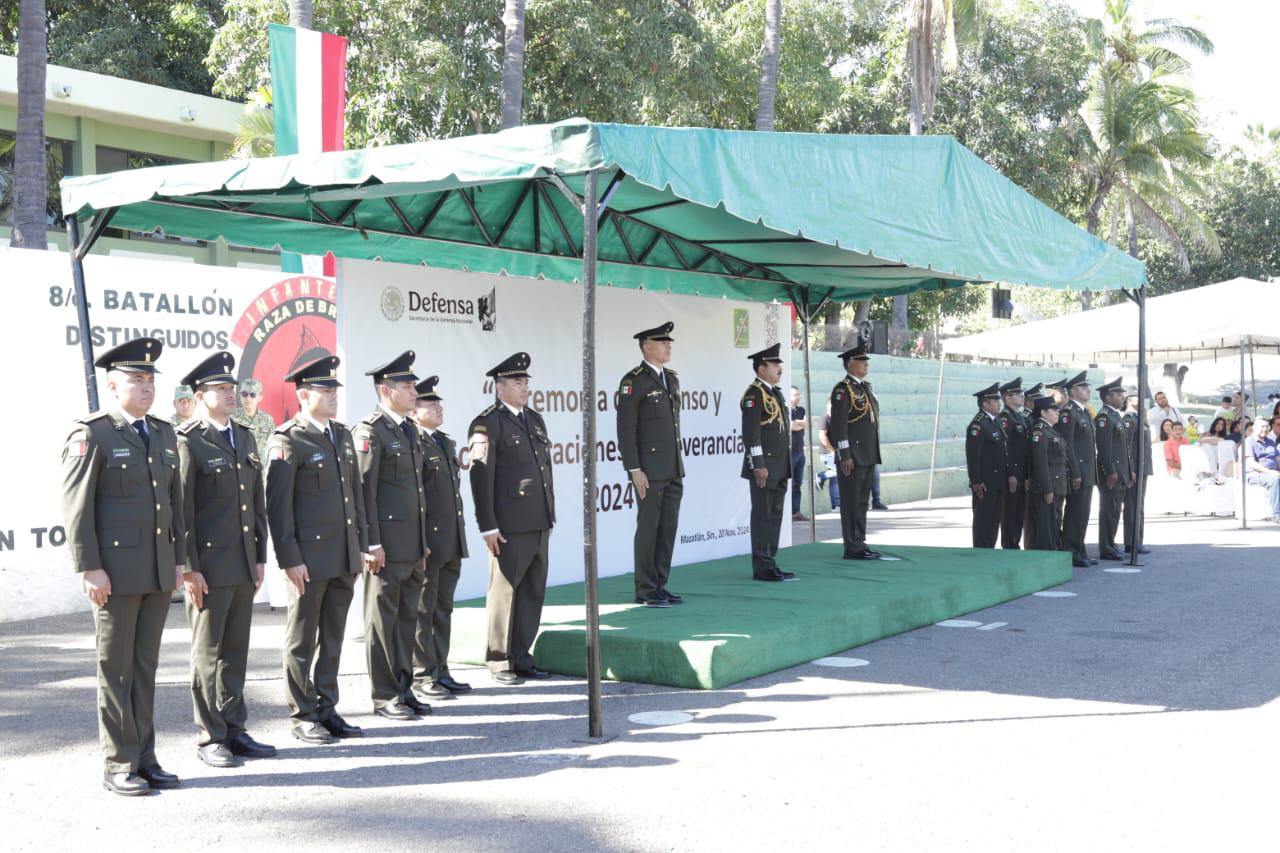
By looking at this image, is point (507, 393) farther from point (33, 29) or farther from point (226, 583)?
point (33, 29)

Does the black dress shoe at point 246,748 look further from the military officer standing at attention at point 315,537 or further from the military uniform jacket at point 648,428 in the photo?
the military uniform jacket at point 648,428

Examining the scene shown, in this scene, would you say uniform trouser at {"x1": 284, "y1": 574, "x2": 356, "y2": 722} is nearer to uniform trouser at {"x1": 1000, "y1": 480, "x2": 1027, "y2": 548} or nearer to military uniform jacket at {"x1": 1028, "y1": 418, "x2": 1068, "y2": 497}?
military uniform jacket at {"x1": 1028, "y1": 418, "x2": 1068, "y2": 497}

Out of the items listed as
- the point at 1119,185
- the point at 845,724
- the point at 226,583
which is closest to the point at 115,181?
the point at 226,583

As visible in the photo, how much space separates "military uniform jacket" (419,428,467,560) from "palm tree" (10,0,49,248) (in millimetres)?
8656

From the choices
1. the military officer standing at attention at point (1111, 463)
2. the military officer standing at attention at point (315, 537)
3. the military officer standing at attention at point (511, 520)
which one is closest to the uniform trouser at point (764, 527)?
the military officer standing at attention at point (511, 520)

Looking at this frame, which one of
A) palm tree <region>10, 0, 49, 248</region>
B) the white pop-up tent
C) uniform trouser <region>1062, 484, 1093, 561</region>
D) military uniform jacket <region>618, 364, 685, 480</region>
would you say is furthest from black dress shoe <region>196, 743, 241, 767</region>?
the white pop-up tent

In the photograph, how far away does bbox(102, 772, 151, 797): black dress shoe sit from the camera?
5.23 metres

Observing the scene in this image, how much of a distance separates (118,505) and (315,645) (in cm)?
140

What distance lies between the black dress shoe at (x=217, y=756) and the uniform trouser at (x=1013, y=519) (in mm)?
8706

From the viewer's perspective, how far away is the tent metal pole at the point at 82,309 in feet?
21.7

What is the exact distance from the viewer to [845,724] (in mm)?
6336

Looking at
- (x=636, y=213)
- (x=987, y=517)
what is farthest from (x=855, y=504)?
(x=636, y=213)

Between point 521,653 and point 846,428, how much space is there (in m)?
4.43

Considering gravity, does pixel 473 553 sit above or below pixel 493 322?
below
